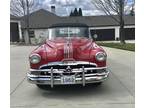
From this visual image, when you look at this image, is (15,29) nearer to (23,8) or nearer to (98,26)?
(23,8)

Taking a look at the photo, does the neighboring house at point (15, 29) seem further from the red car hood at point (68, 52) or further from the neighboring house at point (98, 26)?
the red car hood at point (68, 52)

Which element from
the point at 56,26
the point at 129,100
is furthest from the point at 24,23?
the point at 129,100

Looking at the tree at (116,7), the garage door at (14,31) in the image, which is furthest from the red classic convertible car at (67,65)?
the garage door at (14,31)

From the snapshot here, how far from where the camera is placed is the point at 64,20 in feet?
163

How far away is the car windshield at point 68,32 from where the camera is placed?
28.0 ft

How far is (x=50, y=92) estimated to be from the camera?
7.27 meters

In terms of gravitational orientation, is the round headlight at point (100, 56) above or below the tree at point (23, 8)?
below

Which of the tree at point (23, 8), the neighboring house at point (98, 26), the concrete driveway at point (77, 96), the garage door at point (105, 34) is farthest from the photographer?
the neighboring house at point (98, 26)

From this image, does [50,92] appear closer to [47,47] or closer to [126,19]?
[47,47]

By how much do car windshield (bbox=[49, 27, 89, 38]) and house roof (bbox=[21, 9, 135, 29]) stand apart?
38537 mm

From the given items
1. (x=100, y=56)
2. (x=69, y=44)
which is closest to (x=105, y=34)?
(x=69, y=44)

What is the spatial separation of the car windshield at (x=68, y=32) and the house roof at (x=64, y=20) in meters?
38.5

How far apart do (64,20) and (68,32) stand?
41325mm

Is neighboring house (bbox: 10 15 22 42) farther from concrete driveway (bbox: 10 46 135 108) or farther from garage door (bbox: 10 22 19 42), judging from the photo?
concrete driveway (bbox: 10 46 135 108)
